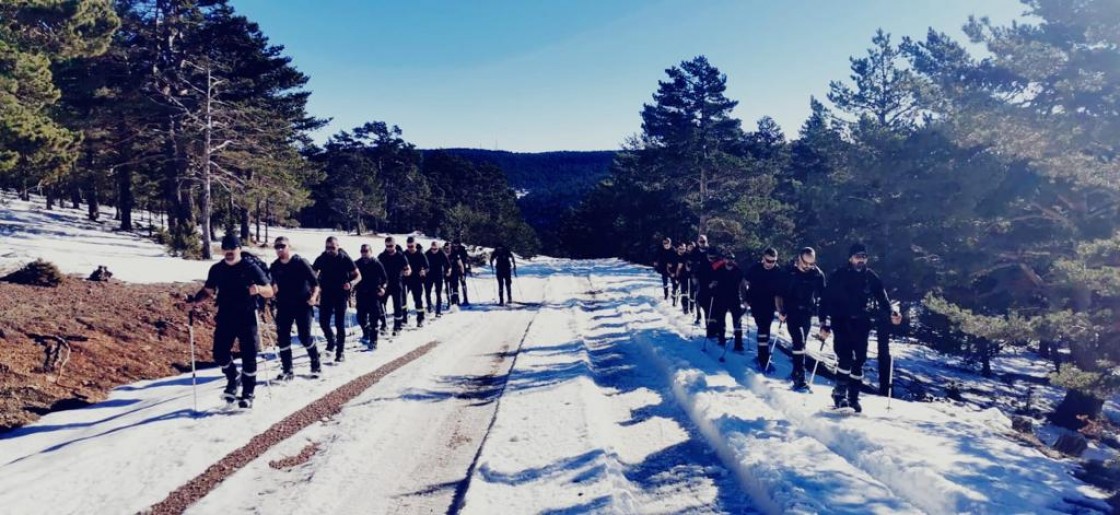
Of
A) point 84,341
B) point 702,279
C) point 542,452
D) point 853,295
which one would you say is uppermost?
point 853,295

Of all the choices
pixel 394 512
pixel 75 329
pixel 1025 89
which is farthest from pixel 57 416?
pixel 1025 89

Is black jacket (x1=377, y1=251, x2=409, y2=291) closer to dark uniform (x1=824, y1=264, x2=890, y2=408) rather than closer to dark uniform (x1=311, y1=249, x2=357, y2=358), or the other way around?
dark uniform (x1=311, y1=249, x2=357, y2=358)

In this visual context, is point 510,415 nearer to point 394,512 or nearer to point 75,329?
point 394,512

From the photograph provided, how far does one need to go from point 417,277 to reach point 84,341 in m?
7.29

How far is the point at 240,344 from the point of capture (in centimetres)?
817

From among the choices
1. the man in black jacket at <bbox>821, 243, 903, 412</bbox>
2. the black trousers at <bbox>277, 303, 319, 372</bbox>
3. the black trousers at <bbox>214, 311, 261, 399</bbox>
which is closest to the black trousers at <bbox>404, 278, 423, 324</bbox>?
the black trousers at <bbox>277, 303, 319, 372</bbox>

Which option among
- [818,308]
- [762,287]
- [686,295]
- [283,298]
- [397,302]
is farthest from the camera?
[686,295]

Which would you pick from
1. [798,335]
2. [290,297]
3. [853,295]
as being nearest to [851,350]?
[853,295]

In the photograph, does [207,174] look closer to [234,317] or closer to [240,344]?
[234,317]

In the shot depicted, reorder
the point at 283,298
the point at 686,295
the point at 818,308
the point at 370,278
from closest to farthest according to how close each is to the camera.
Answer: the point at 283,298 < the point at 818,308 < the point at 370,278 < the point at 686,295

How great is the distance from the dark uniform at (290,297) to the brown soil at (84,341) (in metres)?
1.08

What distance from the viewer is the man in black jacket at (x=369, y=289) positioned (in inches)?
503

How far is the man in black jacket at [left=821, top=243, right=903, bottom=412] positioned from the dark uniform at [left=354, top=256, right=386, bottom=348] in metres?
8.48

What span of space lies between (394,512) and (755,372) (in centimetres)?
738
